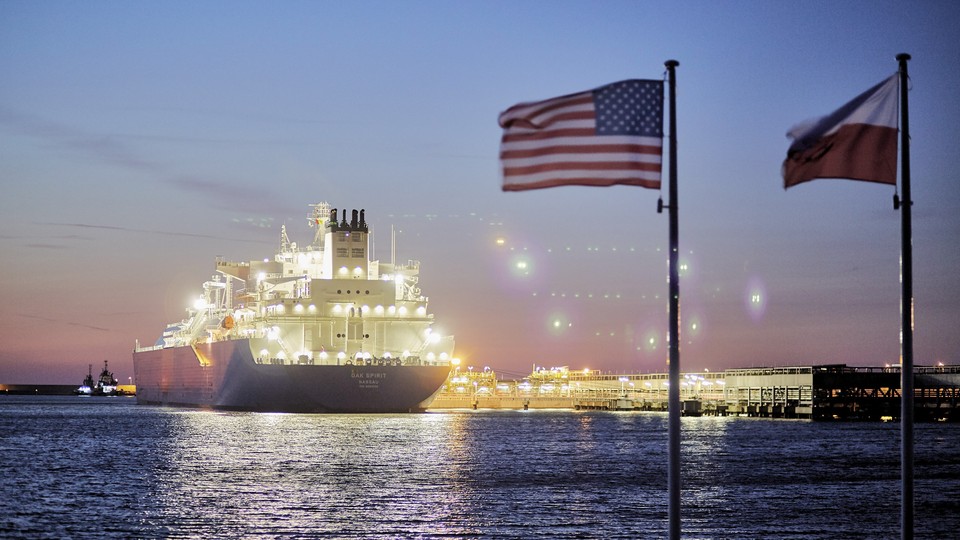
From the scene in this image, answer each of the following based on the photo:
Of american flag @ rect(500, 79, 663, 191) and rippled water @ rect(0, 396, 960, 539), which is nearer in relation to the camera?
A: american flag @ rect(500, 79, 663, 191)

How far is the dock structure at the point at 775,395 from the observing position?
118 metres

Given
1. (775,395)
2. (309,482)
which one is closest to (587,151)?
(309,482)

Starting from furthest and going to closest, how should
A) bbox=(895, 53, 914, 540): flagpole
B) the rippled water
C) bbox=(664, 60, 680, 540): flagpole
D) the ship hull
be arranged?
the ship hull, the rippled water, bbox=(895, 53, 914, 540): flagpole, bbox=(664, 60, 680, 540): flagpole

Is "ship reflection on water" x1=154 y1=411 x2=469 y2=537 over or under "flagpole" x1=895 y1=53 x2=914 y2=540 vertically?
under

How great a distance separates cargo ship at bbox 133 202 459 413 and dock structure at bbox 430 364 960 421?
95.3ft

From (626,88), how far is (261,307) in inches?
3755

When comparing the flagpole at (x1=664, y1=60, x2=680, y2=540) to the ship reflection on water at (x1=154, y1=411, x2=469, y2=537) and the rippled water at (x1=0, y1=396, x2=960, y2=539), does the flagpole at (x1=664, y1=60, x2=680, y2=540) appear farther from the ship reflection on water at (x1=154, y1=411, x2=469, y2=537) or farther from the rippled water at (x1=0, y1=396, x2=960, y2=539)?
the ship reflection on water at (x1=154, y1=411, x2=469, y2=537)

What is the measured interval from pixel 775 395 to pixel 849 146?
11145cm

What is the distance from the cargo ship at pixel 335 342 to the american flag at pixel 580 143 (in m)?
78.3

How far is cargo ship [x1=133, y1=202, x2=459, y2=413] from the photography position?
94438mm

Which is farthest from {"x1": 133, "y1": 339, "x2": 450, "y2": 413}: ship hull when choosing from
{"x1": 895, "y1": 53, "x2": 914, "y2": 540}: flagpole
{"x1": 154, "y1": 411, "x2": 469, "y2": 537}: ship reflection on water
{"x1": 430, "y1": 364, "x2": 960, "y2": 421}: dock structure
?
{"x1": 895, "y1": 53, "x2": 914, "y2": 540}: flagpole

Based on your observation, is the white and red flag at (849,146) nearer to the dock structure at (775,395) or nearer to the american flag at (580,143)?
the american flag at (580,143)

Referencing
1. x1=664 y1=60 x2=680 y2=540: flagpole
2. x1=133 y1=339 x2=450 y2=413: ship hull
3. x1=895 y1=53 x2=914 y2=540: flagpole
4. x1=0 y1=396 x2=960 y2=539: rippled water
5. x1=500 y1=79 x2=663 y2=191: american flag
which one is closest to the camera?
x1=500 y1=79 x2=663 y2=191: american flag

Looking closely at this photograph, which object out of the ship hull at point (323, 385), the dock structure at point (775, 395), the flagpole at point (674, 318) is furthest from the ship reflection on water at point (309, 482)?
the dock structure at point (775, 395)
